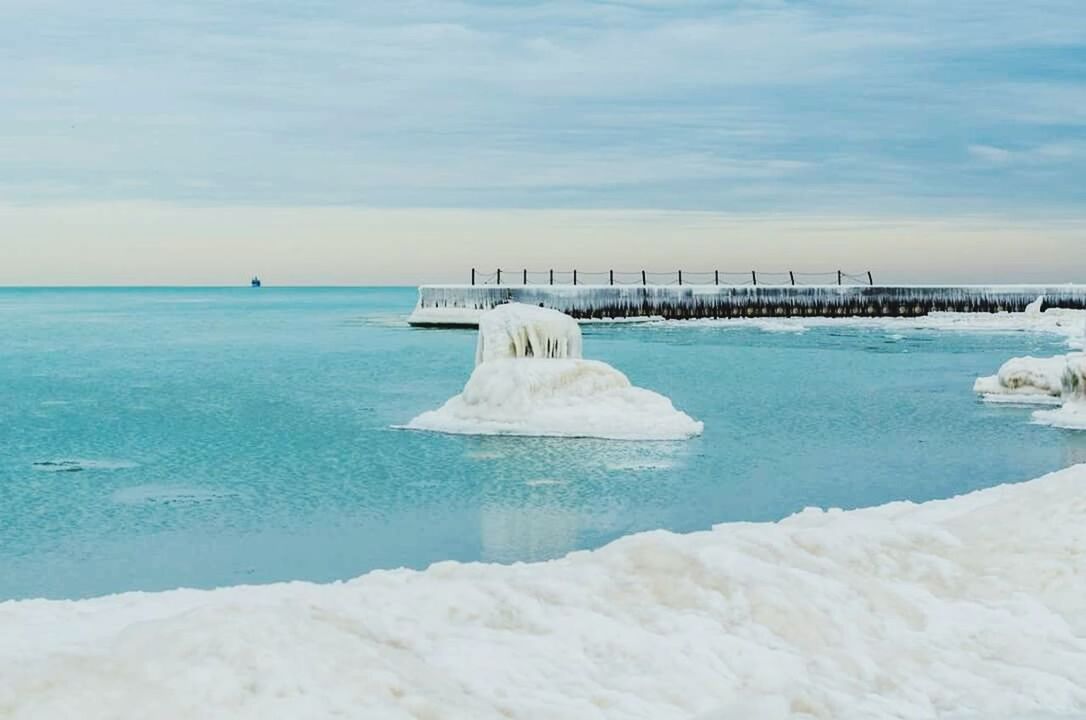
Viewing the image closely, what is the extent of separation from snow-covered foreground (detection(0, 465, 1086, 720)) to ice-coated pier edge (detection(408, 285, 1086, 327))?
61374 mm

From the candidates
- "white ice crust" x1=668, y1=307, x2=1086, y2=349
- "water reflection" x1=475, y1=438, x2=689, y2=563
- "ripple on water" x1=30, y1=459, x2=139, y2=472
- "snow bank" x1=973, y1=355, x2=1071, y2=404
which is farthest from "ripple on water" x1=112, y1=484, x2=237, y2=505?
"white ice crust" x1=668, y1=307, x2=1086, y2=349

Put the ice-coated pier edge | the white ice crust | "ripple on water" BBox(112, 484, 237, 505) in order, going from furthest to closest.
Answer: the ice-coated pier edge, the white ice crust, "ripple on water" BBox(112, 484, 237, 505)

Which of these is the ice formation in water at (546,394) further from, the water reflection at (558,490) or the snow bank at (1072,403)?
→ the snow bank at (1072,403)

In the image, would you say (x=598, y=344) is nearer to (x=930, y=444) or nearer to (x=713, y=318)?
(x=713, y=318)

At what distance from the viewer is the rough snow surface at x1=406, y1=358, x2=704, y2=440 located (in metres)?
22.8

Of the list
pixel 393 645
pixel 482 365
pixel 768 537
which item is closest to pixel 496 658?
pixel 393 645

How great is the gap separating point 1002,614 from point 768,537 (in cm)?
150

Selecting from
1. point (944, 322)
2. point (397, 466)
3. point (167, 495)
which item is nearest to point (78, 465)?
point (167, 495)

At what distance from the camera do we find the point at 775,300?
7431cm

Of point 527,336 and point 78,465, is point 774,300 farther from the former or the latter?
point 78,465

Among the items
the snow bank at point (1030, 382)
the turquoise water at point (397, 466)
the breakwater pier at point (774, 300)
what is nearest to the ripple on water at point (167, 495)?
the turquoise water at point (397, 466)

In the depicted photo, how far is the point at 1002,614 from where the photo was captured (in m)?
7.71

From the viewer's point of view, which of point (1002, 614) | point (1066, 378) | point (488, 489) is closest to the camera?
point (1002, 614)

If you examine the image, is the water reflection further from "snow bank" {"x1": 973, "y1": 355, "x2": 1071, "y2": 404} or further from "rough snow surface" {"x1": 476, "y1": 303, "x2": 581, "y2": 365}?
"snow bank" {"x1": 973, "y1": 355, "x2": 1071, "y2": 404}
